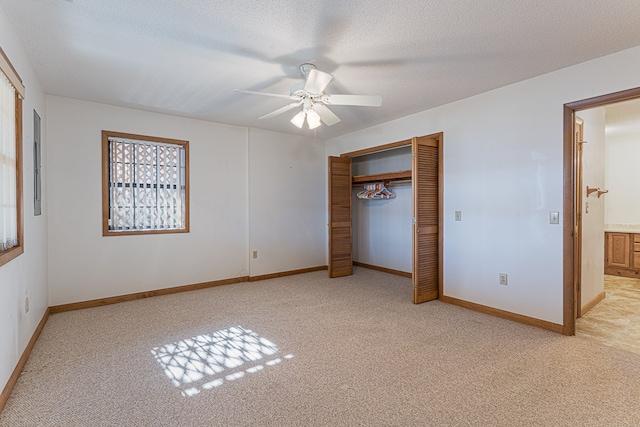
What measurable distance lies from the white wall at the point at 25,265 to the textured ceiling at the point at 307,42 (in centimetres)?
17

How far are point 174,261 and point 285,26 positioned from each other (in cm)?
344

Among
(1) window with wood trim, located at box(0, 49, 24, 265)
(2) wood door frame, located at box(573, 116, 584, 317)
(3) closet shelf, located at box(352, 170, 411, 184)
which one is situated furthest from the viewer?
(3) closet shelf, located at box(352, 170, 411, 184)

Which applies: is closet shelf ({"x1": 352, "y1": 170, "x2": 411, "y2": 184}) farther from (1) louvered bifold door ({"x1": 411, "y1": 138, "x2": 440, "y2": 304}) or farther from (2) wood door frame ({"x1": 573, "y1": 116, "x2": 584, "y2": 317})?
(2) wood door frame ({"x1": 573, "y1": 116, "x2": 584, "y2": 317})

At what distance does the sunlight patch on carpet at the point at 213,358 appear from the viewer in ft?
7.23

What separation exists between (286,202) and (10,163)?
369 centimetres

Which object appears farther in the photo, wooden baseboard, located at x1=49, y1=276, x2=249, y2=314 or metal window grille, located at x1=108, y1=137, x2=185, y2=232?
metal window grille, located at x1=108, y1=137, x2=185, y2=232

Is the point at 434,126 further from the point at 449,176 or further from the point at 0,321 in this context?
the point at 0,321

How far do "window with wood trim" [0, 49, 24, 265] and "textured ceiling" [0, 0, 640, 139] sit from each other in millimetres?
457

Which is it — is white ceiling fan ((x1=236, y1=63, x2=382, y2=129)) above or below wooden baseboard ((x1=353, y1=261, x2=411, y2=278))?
above

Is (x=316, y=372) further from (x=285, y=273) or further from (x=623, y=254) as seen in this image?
(x=623, y=254)

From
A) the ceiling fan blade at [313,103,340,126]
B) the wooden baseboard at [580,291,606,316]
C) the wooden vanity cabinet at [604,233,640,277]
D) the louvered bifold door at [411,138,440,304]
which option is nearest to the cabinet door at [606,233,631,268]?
the wooden vanity cabinet at [604,233,640,277]

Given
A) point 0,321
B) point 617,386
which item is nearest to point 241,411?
point 0,321

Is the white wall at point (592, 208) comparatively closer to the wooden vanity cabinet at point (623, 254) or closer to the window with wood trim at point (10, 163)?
the wooden vanity cabinet at point (623, 254)

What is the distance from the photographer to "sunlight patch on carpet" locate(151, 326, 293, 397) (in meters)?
2.21
